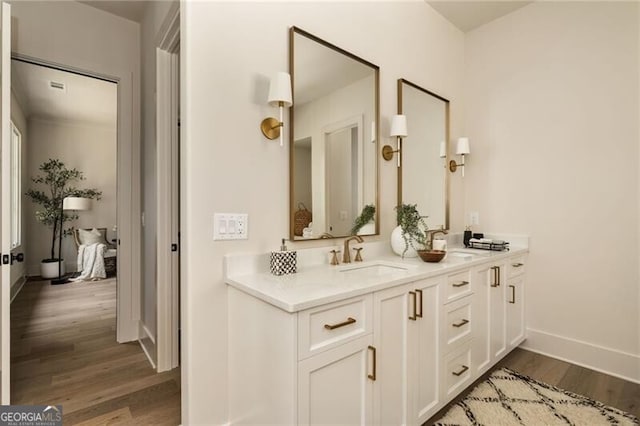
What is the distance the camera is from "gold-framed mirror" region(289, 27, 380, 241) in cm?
176

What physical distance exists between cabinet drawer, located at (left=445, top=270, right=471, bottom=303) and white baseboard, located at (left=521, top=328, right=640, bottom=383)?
47.5 inches

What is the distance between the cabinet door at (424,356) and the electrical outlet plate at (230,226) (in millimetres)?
849

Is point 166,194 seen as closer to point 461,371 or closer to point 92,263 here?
point 461,371

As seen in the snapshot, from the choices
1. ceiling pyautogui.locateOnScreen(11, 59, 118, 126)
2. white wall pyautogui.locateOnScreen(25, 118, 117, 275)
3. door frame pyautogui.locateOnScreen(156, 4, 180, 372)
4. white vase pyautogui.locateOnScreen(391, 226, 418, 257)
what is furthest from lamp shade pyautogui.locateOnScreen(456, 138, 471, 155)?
white wall pyautogui.locateOnScreen(25, 118, 117, 275)

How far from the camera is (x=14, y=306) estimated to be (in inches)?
148

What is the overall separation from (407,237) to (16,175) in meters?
5.49

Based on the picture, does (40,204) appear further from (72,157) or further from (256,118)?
(256,118)

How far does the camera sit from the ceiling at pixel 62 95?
12.7 ft

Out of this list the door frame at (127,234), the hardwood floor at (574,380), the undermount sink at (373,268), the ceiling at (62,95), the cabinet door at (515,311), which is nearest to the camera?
the undermount sink at (373,268)

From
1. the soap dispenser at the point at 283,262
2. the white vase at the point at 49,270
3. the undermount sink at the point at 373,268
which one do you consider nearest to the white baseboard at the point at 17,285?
the white vase at the point at 49,270

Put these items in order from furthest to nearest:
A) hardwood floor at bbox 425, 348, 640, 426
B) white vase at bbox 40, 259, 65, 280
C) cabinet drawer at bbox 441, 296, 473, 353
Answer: white vase at bbox 40, 259, 65, 280
hardwood floor at bbox 425, 348, 640, 426
cabinet drawer at bbox 441, 296, 473, 353

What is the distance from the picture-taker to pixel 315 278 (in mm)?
1469

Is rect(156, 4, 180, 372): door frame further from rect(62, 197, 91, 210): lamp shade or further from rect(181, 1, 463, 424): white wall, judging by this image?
rect(62, 197, 91, 210): lamp shade

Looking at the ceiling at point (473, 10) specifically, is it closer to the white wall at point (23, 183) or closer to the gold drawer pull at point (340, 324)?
the gold drawer pull at point (340, 324)
